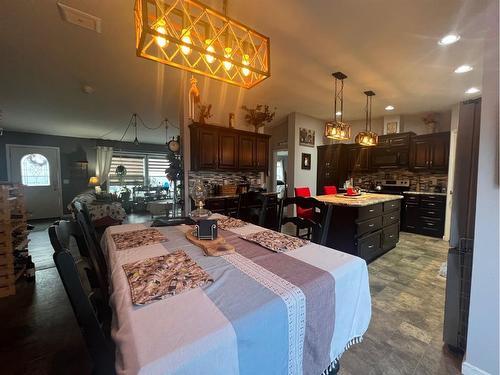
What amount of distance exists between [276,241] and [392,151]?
517cm

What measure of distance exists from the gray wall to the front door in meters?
0.13

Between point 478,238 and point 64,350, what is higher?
point 478,238

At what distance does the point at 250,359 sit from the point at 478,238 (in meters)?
1.55

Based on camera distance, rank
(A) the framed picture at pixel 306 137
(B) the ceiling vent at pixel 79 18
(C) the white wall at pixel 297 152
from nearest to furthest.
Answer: (B) the ceiling vent at pixel 79 18, (C) the white wall at pixel 297 152, (A) the framed picture at pixel 306 137

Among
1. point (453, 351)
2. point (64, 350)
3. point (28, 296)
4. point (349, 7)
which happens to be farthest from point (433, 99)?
point (28, 296)

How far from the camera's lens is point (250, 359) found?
0.65 meters

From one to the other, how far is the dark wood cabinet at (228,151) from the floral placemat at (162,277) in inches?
123

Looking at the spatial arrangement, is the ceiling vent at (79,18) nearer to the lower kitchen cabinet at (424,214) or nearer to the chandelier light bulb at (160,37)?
the chandelier light bulb at (160,37)

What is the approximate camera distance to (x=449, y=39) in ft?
7.79

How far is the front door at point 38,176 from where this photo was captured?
6168 mm

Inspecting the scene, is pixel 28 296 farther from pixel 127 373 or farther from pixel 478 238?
pixel 478 238

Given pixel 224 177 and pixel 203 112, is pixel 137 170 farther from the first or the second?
pixel 203 112

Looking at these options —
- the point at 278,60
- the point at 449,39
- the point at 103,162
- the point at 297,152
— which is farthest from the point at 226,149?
the point at 103,162

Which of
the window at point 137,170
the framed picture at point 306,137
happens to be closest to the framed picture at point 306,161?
the framed picture at point 306,137
